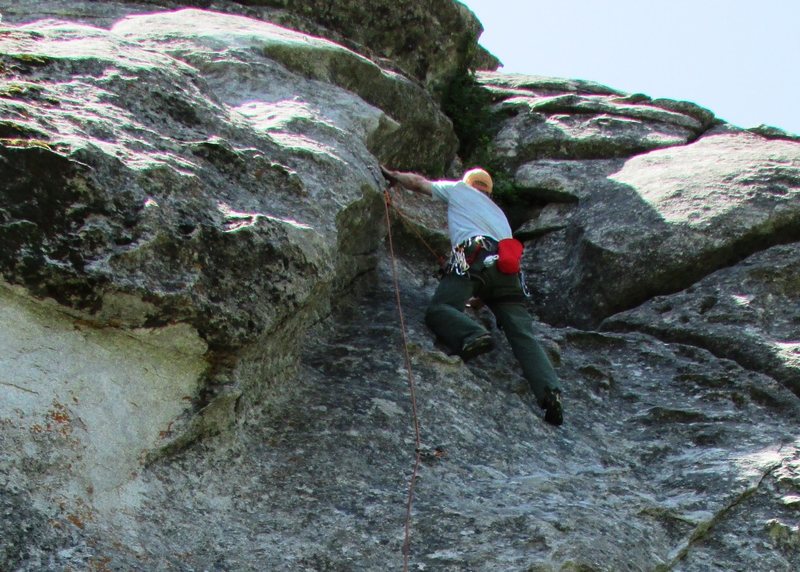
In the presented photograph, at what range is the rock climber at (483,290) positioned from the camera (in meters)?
9.16

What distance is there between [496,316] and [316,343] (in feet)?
5.67

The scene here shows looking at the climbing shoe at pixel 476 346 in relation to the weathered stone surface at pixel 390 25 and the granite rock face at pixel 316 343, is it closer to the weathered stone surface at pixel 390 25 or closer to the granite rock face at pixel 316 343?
the granite rock face at pixel 316 343

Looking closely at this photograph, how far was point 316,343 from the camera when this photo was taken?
905cm

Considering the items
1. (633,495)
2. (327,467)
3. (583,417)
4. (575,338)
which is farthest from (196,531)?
(575,338)

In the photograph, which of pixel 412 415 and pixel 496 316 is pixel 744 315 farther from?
pixel 412 415

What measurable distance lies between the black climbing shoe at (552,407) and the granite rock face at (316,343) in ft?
0.39

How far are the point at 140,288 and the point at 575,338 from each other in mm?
4813

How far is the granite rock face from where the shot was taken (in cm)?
663

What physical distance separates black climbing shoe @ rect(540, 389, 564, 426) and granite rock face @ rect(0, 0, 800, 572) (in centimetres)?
12

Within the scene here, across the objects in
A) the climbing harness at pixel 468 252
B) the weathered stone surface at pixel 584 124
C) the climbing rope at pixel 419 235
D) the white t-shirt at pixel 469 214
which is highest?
the weathered stone surface at pixel 584 124

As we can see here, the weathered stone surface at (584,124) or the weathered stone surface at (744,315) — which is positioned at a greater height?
the weathered stone surface at (584,124)

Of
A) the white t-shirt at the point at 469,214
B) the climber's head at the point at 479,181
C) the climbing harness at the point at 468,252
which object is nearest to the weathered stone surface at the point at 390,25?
the climber's head at the point at 479,181

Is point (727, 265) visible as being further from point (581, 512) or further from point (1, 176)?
point (1, 176)

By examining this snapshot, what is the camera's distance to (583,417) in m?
9.25
